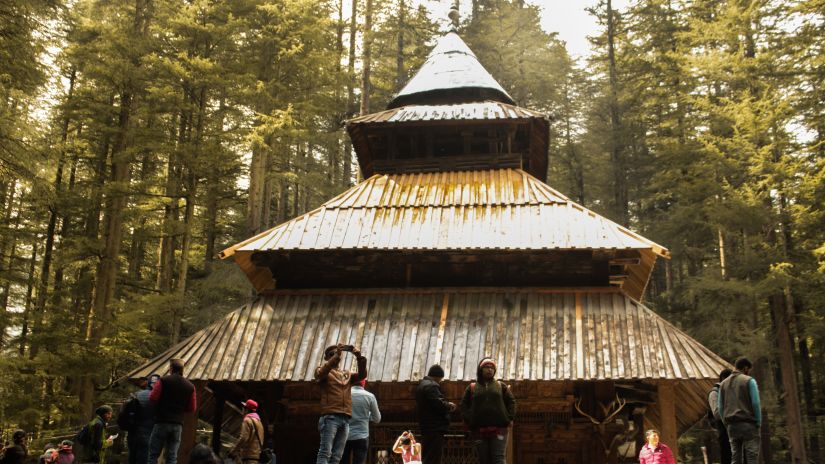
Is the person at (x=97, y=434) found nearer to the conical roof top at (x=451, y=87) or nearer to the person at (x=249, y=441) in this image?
the person at (x=249, y=441)

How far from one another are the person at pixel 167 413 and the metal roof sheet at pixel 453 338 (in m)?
3.47

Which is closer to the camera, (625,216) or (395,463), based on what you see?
(395,463)

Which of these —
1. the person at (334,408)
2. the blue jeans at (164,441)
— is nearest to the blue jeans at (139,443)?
the blue jeans at (164,441)

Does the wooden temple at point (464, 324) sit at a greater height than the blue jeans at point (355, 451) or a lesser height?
greater

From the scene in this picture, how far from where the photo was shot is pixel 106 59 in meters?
22.9

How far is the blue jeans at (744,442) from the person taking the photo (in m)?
9.52

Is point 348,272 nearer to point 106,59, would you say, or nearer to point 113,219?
point 113,219

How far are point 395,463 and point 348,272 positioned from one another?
166 inches

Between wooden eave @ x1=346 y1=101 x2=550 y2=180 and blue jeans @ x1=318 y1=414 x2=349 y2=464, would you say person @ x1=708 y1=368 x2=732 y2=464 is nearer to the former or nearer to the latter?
blue jeans @ x1=318 y1=414 x2=349 y2=464

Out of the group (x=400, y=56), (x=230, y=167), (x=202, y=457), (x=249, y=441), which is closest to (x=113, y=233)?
(x=230, y=167)

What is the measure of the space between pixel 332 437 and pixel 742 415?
5.30 meters

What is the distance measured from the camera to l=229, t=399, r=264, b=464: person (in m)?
10.9

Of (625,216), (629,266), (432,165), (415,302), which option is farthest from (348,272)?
(625,216)

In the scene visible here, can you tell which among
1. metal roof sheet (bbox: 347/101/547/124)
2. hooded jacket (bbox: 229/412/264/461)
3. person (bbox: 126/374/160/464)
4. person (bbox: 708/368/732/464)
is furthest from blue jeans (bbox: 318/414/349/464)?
metal roof sheet (bbox: 347/101/547/124)
